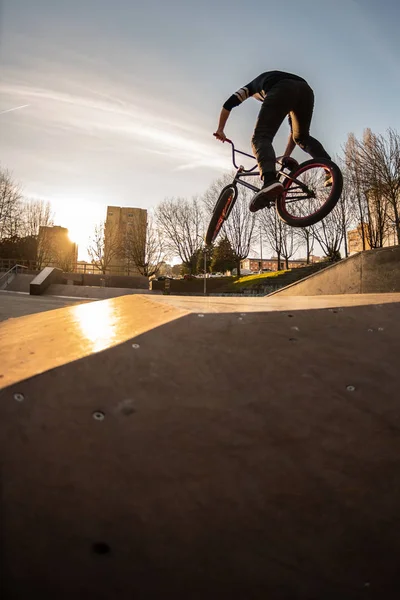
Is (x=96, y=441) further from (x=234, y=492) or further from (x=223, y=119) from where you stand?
(x=223, y=119)

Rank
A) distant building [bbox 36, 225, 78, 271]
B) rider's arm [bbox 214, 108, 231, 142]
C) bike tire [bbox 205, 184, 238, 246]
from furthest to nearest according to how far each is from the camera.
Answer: distant building [bbox 36, 225, 78, 271] → bike tire [bbox 205, 184, 238, 246] → rider's arm [bbox 214, 108, 231, 142]

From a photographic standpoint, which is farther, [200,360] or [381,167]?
[381,167]

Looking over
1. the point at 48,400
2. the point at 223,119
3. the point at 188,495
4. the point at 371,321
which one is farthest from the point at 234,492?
the point at 223,119

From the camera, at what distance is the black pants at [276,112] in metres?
3.30

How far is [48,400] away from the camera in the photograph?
91 centimetres

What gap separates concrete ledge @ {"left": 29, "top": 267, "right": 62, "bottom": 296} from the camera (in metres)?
16.0

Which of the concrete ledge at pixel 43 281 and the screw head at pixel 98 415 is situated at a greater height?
the concrete ledge at pixel 43 281

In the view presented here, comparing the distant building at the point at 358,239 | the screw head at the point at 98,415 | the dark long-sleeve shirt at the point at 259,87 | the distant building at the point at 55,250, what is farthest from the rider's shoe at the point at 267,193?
the distant building at the point at 55,250

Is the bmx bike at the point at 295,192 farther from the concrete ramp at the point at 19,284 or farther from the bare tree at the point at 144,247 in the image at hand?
the bare tree at the point at 144,247

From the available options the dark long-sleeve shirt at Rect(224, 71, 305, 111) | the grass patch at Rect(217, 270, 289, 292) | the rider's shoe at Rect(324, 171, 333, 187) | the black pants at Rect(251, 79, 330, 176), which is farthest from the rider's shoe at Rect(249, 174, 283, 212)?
the grass patch at Rect(217, 270, 289, 292)

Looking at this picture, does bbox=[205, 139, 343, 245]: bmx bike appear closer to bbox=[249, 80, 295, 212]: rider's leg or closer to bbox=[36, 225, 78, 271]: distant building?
bbox=[249, 80, 295, 212]: rider's leg

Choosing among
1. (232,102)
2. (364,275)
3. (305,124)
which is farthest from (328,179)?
(364,275)

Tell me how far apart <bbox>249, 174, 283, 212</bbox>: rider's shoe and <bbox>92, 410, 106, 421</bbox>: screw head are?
306 centimetres

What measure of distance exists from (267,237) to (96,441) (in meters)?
34.0
